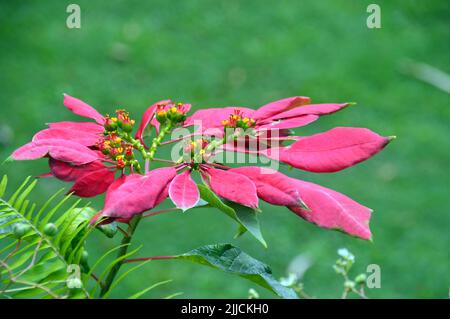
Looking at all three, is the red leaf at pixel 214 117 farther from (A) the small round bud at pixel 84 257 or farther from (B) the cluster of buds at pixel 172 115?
(A) the small round bud at pixel 84 257

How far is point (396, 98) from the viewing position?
3068 mm

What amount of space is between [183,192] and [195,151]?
8cm

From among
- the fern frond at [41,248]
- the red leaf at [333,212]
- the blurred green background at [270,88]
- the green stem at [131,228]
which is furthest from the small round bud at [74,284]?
the blurred green background at [270,88]

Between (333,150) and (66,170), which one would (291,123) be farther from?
(66,170)

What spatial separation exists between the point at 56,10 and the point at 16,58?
0.43m

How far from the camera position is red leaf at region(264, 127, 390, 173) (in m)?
0.70

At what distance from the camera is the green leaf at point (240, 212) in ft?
2.27

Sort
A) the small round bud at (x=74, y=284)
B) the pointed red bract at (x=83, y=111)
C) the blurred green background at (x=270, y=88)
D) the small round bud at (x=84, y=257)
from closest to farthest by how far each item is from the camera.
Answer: the small round bud at (x=74, y=284) < the small round bud at (x=84, y=257) < the pointed red bract at (x=83, y=111) < the blurred green background at (x=270, y=88)

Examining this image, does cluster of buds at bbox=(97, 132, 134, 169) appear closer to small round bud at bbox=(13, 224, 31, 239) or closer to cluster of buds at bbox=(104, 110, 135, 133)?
cluster of buds at bbox=(104, 110, 135, 133)

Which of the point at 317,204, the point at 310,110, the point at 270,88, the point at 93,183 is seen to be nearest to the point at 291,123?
the point at 310,110

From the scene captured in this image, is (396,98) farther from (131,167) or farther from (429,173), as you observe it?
(131,167)

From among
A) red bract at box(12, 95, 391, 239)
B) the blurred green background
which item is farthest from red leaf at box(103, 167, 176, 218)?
the blurred green background

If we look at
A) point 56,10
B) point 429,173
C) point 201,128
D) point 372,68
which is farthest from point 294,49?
point 201,128

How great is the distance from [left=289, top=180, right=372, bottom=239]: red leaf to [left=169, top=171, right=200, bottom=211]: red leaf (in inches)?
4.1
